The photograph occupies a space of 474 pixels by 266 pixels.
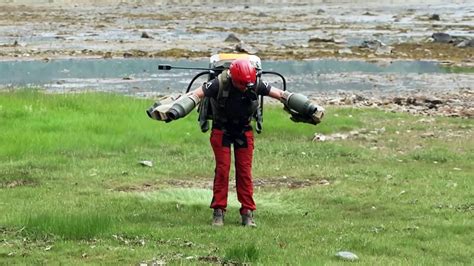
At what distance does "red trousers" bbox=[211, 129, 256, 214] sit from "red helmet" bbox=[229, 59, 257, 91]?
0.76 meters

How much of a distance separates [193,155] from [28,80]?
17.6m

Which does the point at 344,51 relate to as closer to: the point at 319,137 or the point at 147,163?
the point at 319,137

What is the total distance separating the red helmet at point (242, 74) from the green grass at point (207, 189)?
1597 millimetres

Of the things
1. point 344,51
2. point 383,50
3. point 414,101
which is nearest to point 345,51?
point 344,51

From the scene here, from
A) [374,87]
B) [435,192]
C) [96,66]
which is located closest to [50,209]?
[435,192]

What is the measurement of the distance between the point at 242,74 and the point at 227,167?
1250 mm

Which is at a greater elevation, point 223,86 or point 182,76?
point 223,86

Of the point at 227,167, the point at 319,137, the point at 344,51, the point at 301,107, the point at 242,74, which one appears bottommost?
the point at 344,51

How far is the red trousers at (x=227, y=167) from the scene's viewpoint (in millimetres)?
10477

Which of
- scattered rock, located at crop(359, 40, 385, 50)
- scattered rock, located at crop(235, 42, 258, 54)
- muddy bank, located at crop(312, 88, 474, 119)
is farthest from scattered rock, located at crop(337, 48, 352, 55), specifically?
muddy bank, located at crop(312, 88, 474, 119)

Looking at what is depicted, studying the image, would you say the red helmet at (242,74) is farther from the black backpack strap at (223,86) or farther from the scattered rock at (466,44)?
the scattered rock at (466,44)

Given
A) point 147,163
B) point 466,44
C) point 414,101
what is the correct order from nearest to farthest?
point 147,163 < point 414,101 < point 466,44

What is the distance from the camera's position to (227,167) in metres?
10.6

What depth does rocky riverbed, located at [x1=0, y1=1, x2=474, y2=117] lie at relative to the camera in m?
29.6
